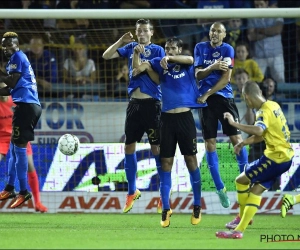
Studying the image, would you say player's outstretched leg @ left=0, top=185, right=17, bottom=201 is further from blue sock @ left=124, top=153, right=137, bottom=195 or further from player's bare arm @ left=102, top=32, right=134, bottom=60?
player's bare arm @ left=102, top=32, right=134, bottom=60

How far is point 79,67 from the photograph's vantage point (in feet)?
53.8

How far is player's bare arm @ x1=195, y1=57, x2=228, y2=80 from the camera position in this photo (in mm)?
11547

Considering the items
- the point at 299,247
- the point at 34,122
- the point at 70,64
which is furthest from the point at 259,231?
the point at 70,64

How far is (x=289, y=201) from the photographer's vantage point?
1016 cm

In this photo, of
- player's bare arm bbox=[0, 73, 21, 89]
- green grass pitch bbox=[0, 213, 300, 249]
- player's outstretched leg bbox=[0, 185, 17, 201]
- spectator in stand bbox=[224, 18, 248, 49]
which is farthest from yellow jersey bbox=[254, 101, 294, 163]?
spectator in stand bbox=[224, 18, 248, 49]

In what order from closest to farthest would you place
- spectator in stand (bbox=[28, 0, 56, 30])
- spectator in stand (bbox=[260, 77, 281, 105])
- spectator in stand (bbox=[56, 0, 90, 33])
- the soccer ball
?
the soccer ball → spectator in stand (bbox=[260, 77, 281, 105]) → spectator in stand (bbox=[28, 0, 56, 30]) → spectator in stand (bbox=[56, 0, 90, 33])

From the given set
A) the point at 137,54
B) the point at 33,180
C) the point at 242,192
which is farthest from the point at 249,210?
the point at 33,180

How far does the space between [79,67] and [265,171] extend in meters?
7.53

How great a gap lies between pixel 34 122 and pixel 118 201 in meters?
2.64

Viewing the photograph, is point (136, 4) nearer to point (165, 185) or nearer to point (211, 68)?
point (211, 68)

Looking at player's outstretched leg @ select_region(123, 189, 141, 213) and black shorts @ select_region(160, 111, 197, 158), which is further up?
black shorts @ select_region(160, 111, 197, 158)

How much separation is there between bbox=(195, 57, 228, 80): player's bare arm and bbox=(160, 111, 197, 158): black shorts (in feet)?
2.53

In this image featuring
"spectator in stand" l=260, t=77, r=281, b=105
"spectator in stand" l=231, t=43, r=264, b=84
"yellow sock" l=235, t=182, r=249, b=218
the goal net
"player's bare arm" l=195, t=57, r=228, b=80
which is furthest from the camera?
"spectator in stand" l=231, t=43, r=264, b=84

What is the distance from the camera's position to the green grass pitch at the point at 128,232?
8.95 m
